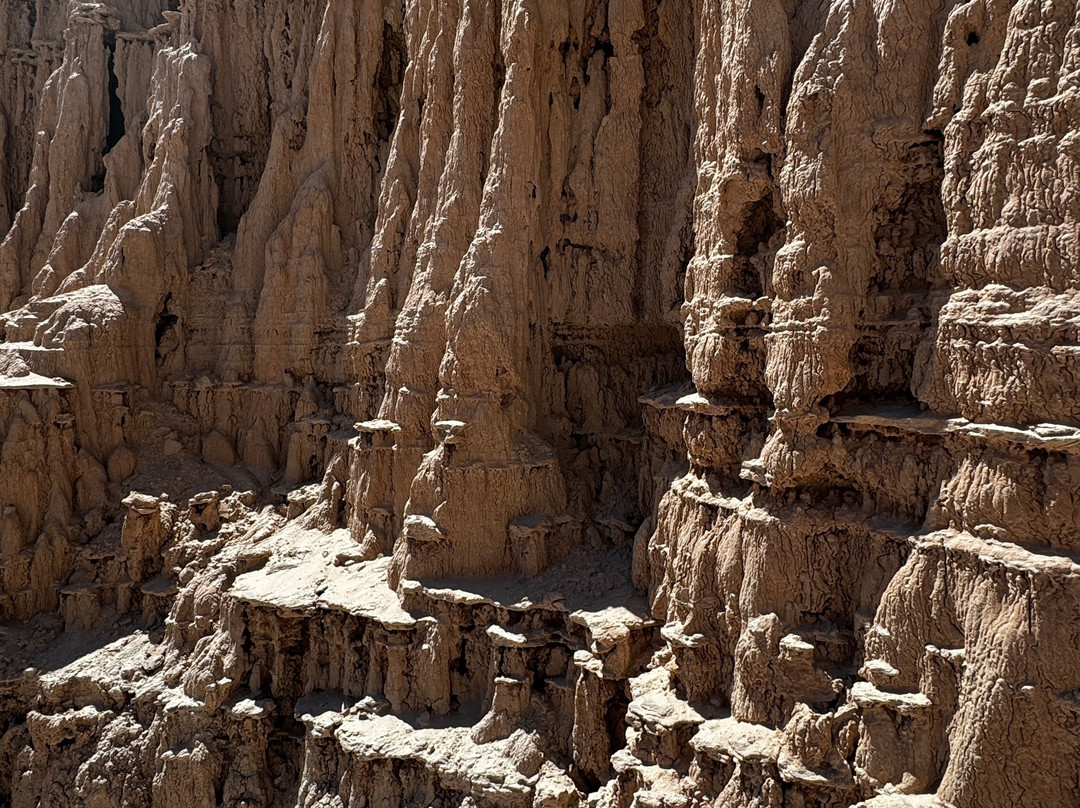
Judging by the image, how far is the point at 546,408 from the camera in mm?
20922

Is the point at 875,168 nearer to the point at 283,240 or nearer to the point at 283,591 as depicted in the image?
the point at 283,591

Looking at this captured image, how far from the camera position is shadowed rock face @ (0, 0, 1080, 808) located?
11.4m

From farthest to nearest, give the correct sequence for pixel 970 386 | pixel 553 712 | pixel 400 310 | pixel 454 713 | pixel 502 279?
pixel 400 310 → pixel 502 279 → pixel 454 713 → pixel 553 712 → pixel 970 386

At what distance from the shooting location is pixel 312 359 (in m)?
25.8

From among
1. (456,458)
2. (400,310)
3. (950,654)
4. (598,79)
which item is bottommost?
(950,654)

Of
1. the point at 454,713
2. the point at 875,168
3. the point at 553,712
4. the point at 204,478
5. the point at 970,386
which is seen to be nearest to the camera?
the point at 970,386

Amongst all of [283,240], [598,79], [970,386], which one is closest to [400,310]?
[283,240]

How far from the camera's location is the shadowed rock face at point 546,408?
11445mm

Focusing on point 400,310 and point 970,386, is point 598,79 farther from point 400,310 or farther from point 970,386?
point 970,386

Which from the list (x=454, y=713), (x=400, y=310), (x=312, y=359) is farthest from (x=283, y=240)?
(x=454, y=713)

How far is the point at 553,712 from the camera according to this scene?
672 inches

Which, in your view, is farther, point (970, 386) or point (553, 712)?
point (553, 712)

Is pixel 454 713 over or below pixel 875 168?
below

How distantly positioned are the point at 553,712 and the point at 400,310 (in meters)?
11.0
